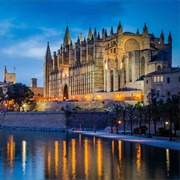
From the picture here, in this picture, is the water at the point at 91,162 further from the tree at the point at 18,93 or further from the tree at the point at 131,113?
the tree at the point at 18,93

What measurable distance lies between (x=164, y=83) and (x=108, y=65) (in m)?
22.2

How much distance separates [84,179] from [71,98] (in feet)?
231

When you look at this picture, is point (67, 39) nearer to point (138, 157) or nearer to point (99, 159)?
point (138, 157)

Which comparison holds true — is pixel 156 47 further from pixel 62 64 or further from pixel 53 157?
pixel 53 157

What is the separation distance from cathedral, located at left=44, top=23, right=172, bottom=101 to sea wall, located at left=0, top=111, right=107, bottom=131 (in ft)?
31.3

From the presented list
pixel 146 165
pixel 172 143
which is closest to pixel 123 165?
pixel 146 165

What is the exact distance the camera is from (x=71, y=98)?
302 ft

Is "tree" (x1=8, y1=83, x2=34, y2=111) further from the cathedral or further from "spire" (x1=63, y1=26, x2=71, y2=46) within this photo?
"spire" (x1=63, y1=26, x2=71, y2=46)

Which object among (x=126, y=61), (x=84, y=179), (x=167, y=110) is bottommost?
(x=84, y=179)

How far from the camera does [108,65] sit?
79.4 m

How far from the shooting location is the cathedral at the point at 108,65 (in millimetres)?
72812

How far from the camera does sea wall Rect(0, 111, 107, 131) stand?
63312mm

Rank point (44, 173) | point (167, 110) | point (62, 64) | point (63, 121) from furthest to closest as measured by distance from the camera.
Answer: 1. point (62, 64)
2. point (63, 121)
3. point (167, 110)
4. point (44, 173)

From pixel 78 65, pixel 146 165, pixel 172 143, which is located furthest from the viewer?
pixel 78 65
